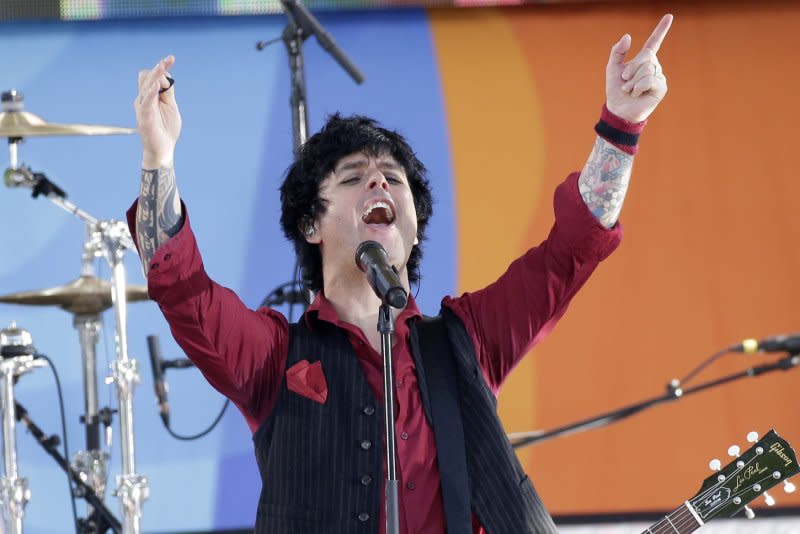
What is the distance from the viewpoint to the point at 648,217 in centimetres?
499

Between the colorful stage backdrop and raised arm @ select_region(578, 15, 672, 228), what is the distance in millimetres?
2819

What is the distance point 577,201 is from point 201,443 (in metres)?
3.02

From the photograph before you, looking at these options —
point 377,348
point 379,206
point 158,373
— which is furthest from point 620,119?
point 158,373

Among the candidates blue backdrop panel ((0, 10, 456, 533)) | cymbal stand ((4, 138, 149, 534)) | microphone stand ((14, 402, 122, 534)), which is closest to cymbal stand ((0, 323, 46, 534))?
microphone stand ((14, 402, 122, 534))

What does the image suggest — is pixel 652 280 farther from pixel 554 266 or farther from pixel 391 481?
pixel 391 481

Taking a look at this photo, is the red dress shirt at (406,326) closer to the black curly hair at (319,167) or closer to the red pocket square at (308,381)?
the red pocket square at (308,381)

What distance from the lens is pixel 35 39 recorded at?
4.93 m

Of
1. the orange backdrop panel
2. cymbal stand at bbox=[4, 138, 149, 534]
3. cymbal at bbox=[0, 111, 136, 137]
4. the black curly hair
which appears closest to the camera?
the black curly hair

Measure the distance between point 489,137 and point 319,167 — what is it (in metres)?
2.62

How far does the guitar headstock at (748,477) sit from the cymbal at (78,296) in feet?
6.53

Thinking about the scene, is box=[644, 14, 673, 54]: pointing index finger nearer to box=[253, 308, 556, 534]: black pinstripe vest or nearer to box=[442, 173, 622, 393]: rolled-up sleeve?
box=[442, 173, 622, 393]: rolled-up sleeve

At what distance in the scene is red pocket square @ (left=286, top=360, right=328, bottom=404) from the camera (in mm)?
2109

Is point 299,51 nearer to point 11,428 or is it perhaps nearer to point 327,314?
point 11,428

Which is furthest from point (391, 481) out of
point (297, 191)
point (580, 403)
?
point (580, 403)
